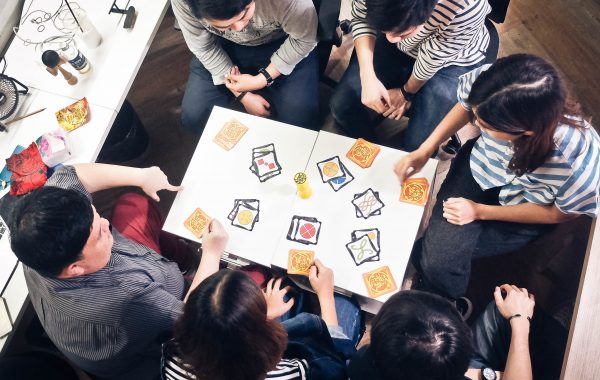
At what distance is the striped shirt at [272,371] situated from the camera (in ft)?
4.60

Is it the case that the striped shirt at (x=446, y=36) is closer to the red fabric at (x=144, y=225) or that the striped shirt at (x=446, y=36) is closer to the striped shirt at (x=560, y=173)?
the striped shirt at (x=560, y=173)

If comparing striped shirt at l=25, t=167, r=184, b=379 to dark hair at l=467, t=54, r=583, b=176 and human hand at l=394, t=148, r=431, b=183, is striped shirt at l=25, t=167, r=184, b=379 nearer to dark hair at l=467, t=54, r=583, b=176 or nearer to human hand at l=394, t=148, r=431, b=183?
human hand at l=394, t=148, r=431, b=183

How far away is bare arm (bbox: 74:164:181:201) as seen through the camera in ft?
6.07

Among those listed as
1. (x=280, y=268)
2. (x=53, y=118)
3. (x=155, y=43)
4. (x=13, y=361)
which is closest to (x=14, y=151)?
(x=53, y=118)

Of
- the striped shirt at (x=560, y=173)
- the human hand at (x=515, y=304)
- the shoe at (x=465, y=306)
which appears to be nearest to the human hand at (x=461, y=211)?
the striped shirt at (x=560, y=173)

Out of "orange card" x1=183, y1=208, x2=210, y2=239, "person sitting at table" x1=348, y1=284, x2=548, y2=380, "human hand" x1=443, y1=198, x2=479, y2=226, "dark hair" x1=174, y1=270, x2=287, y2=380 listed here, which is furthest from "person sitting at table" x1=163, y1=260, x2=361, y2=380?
"human hand" x1=443, y1=198, x2=479, y2=226

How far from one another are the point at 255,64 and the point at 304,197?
874 millimetres

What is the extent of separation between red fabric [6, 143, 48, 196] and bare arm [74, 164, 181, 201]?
162 mm

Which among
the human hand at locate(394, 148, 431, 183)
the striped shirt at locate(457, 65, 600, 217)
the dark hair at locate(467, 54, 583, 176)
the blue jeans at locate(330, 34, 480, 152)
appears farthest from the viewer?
the blue jeans at locate(330, 34, 480, 152)

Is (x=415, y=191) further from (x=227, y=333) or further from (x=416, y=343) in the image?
(x=227, y=333)

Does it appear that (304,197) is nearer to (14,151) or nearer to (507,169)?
(507,169)

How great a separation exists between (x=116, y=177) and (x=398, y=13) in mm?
1273

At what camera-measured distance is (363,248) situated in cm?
172

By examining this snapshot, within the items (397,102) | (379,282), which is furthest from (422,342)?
(397,102)
